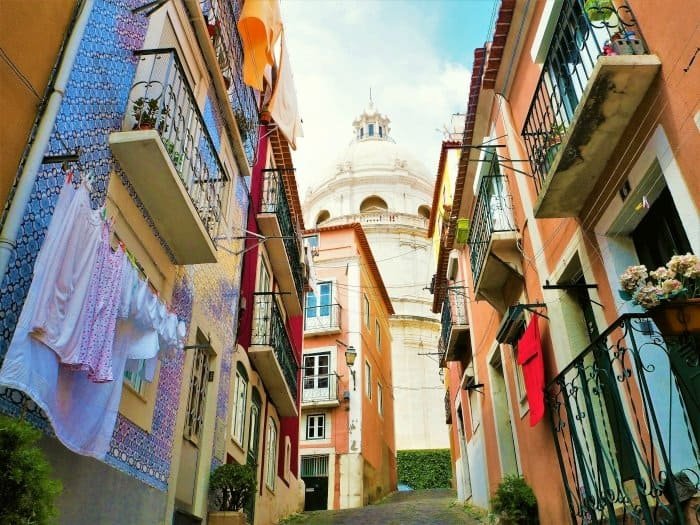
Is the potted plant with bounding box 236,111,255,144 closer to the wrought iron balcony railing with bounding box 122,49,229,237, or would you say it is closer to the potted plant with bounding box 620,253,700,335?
the wrought iron balcony railing with bounding box 122,49,229,237

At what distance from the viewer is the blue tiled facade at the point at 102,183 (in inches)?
191

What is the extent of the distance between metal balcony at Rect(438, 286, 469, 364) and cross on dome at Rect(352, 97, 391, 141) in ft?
152

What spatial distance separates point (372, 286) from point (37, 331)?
1011 inches

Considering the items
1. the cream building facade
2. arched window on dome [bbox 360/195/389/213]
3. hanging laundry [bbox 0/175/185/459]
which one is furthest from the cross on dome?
hanging laundry [bbox 0/175/185/459]

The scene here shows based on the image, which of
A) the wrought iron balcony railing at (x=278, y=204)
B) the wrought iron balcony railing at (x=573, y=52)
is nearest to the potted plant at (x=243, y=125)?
the wrought iron balcony railing at (x=278, y=204)

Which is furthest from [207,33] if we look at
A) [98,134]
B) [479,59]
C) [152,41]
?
[479,59]

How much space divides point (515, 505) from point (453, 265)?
8.84 meters

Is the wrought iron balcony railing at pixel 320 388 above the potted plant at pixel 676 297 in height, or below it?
above

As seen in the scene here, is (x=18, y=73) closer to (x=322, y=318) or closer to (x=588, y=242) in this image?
(x=588, y=242)

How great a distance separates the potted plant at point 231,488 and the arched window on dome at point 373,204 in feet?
134

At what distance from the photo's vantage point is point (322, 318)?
26219 millimetres

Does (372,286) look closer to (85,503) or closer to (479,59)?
(479,59)

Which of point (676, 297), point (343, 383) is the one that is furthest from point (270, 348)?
point (343, 383)

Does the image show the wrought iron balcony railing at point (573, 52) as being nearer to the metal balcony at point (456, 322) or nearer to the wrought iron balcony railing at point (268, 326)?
the wrought iron balcony railing at point (268, 326)
